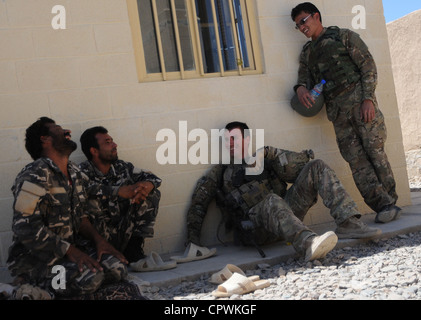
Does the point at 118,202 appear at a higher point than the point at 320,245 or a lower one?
higher

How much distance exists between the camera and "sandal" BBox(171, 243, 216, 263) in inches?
168

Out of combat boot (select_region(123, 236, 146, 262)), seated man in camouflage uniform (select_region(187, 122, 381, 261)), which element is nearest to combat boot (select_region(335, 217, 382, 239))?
seated man in camouflage uniform (select_region(187, 122, 381, 261))

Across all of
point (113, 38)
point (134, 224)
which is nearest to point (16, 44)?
point (113, 38)

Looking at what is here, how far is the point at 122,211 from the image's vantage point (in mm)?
4316

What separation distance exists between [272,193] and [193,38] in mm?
1685

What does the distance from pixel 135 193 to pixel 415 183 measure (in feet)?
17.5

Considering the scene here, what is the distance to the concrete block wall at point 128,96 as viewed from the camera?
14.1 ft

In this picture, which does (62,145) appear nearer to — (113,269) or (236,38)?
(113,269)

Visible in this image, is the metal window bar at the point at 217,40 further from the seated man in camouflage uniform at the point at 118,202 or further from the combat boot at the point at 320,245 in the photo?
the combat boot at the point at 320,245

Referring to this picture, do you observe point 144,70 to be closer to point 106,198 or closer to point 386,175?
point 106,198

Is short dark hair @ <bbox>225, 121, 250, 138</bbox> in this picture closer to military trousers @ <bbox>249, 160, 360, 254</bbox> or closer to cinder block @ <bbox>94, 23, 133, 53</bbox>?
military trousers @ <bbox>249, 160, 360, 254</bbox>

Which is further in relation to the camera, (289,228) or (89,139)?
(89,139)

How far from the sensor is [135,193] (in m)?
4.04
